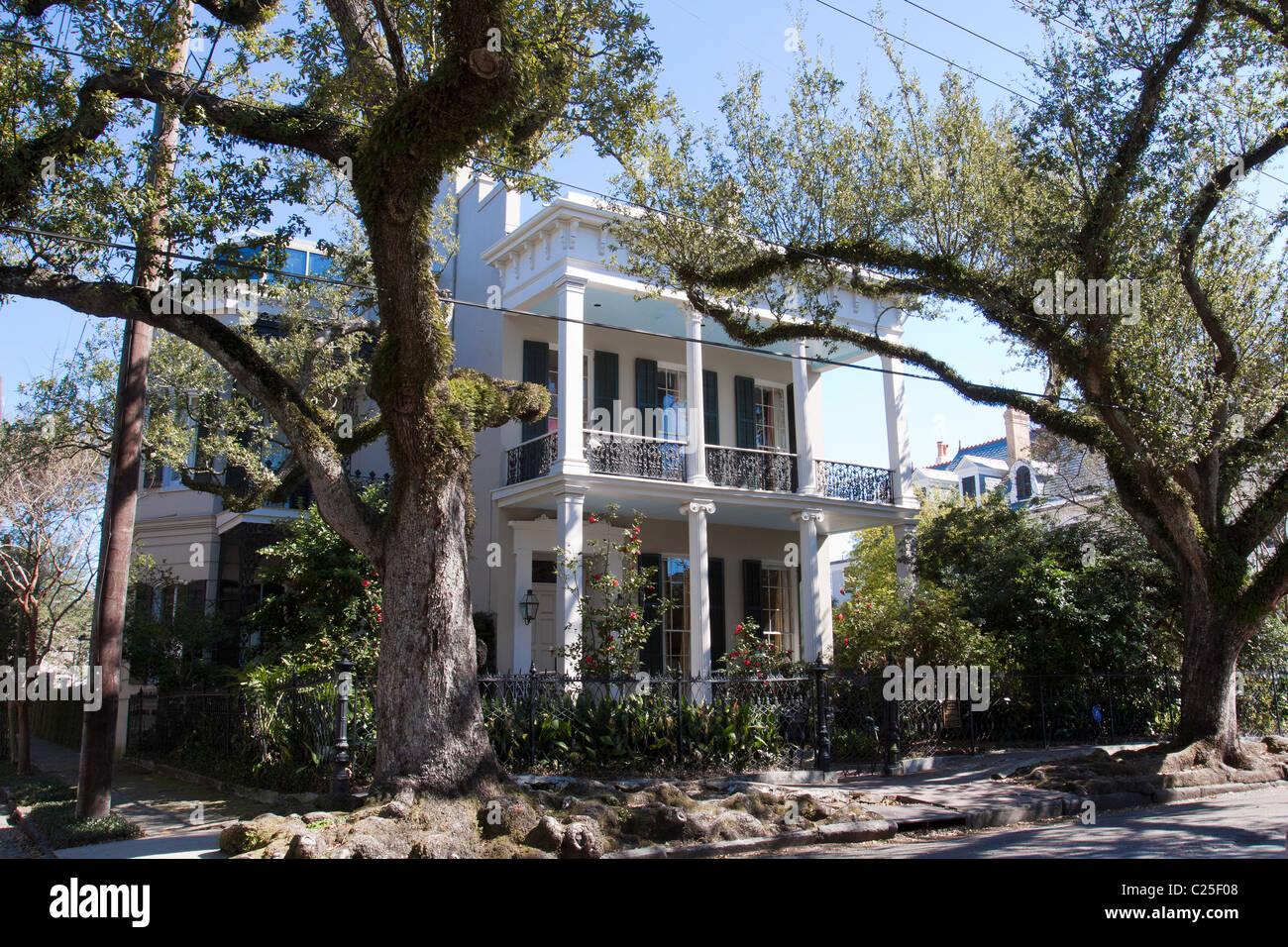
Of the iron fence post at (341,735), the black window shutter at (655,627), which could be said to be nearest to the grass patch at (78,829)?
the iron fence post at (341,735)

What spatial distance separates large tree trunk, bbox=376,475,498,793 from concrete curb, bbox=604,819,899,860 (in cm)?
149

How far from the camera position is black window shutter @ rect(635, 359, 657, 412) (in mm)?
18328

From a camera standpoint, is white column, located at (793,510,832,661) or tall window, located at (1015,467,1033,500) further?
tall window, located at (1015,467,1033,500)

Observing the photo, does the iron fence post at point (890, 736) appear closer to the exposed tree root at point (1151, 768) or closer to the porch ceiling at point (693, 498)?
the exposed tree root at point (1151, 768)

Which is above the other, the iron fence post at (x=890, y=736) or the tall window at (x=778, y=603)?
the tall window at (x=778, y=603)

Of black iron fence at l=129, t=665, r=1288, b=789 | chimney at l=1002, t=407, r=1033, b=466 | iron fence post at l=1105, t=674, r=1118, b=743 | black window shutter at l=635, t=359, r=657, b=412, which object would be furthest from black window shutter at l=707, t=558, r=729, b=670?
chimney at l=1002, t=407, r=1033, b=466

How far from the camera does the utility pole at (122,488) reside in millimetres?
9023

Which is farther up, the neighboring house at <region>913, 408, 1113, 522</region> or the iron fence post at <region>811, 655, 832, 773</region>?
the neighboring house at <region>913, 408, 1113, 522</region>

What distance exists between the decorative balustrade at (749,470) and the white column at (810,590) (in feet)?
2.52

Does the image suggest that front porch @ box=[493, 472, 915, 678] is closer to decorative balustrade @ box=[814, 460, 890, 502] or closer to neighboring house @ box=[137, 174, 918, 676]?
neighboring house @ box=[137, 174, 918, 676]

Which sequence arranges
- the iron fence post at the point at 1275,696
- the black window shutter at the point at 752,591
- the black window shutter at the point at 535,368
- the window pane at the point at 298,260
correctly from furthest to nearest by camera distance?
1. the window pane at the point at 298,260
2. the black window shutter at the point at 752,591
3. the black window shutter at the point at 535,368
4. the iron fence post at the point at 1275,696

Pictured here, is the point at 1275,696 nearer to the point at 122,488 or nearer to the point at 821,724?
the point at 821,724

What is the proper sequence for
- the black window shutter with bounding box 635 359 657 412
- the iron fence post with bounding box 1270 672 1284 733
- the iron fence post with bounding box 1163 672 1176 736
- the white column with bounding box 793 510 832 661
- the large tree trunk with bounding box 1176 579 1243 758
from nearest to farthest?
the large tree trunk with bounding box 1176 579 1243 758 → the iron fence post with bounding box 1163 672 1176 736 → the iron fence post with bounding box 1270 672 1284 733 → the white column with bounding box 793 510 832 661 → the black window shutter with bounding box 635 359 657 412

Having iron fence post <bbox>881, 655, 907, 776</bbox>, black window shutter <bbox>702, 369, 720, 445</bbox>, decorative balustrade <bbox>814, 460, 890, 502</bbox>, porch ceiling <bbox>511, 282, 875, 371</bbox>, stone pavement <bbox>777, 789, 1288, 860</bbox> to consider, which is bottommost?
stone pavement <bbox>777, 789, 1288, 860</bbox>
